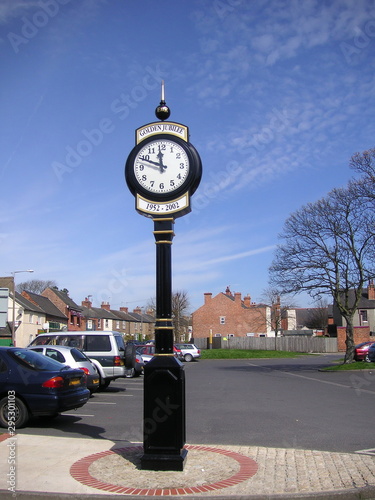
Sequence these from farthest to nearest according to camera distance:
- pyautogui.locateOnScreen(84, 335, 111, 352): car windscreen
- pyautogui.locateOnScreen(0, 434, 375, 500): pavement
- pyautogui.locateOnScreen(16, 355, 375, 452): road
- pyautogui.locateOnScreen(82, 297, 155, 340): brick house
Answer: pyautogui.locateOnScreen(82, 297, 155, 340): brick house
pyautogui.locateOnScreen(84, 335, 111, 352): car windscreen
pyautogui.locateOnScreen(16, 355, 375, 452): road
pyautogui.locateOnScreen(0, 434, 375, 500): pavement

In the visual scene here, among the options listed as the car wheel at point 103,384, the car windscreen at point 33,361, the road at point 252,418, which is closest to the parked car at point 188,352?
the road at point 252,418

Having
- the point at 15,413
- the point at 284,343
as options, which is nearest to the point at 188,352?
the point at 284,343

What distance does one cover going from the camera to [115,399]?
47.0ft

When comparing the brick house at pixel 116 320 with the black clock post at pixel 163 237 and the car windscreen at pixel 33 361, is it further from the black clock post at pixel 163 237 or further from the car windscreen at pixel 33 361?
the black clock post at pixel 163 237

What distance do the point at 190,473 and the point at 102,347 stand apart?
430 inches

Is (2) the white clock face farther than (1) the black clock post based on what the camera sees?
Yes

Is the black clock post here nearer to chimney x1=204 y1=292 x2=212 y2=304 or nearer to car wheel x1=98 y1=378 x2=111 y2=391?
car wheel x1=98 y1=378 x2=111 y2=391

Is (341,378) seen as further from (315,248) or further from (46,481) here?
(46,481)

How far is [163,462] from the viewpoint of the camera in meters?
5.97

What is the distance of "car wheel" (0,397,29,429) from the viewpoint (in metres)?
9.02

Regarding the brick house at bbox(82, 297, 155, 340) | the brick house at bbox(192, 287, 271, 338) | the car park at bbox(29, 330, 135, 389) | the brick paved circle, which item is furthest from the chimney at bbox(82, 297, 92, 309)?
the brick paved circle

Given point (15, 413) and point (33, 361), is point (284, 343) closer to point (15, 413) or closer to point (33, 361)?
point (33, 361)

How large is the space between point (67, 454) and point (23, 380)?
2.76 metres

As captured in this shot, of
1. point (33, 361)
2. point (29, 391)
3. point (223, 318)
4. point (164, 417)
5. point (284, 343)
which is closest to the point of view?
point (164, 417)
